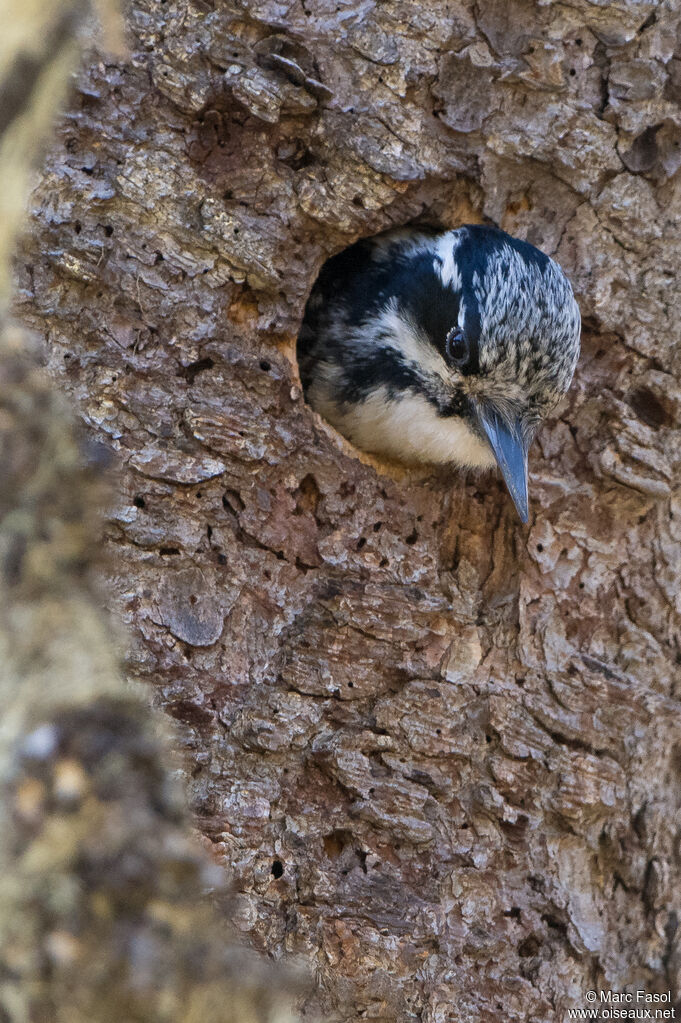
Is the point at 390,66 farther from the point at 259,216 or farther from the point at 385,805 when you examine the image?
the point at 385,805

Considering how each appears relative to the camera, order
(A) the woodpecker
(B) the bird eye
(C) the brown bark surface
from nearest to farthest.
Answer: (C) the brown bark surface, (A) the woodpecker, (B) the bird eye

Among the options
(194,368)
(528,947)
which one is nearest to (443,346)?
(194,368)

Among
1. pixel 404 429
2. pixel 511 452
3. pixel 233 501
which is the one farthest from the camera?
pixel 404 429

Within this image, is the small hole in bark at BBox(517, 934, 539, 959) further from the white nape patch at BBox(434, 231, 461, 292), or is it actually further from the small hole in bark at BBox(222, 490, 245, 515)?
the white nape patch at BBox(434, 231, 461, 292)

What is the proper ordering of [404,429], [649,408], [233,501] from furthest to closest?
[404,429] → [649,408] → [233,501]

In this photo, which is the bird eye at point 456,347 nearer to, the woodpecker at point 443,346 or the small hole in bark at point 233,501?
the woodpecker at point 443,346

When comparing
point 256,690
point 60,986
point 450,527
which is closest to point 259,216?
point 450,527

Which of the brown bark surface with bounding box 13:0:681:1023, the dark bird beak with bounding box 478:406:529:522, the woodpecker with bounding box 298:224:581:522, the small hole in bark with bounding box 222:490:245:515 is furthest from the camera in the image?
the woodpecker with bounding box 298:224:581:522

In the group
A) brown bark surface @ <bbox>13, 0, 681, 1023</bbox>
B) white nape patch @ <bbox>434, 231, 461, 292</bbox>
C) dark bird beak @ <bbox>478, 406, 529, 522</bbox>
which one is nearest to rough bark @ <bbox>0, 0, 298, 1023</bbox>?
brown bark surface @ <bbox>13, 0, 681, 1023</bbox>

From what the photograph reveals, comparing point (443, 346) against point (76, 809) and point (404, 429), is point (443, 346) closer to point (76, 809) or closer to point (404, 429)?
point (404, 429)
